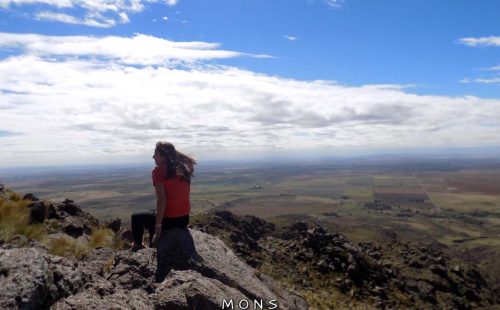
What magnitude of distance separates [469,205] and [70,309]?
203 meters

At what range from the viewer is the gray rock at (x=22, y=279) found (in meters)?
6.34

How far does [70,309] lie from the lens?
6965 millimetres

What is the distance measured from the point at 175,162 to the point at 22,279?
16.2 ft

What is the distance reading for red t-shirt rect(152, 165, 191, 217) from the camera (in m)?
10.9

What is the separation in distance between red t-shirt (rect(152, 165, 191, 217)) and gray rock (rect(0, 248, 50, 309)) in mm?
3908

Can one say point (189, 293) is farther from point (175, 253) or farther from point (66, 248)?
point (66, 248)

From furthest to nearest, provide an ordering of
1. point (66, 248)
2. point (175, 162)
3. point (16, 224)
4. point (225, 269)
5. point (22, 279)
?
point (16, 224), point (66, 248), point (175, 162), point (225, 269), point (22, 279)

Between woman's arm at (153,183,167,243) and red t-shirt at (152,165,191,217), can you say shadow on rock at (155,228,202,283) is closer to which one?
woman's arm at (153,183,167,243)

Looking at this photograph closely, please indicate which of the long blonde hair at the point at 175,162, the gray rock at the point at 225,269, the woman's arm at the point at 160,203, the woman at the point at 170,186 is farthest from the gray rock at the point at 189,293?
the long blonde hair at the point at 175,162

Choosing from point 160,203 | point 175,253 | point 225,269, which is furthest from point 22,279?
point 225,269

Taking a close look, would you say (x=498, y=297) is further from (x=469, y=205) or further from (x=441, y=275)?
(x=469, y=205)

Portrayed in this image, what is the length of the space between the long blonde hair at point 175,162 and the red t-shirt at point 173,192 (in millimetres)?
123

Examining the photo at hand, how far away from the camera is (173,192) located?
11.1 meters

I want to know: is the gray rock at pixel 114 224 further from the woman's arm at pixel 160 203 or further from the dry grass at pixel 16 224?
the woman's arm at pixel 160 203
